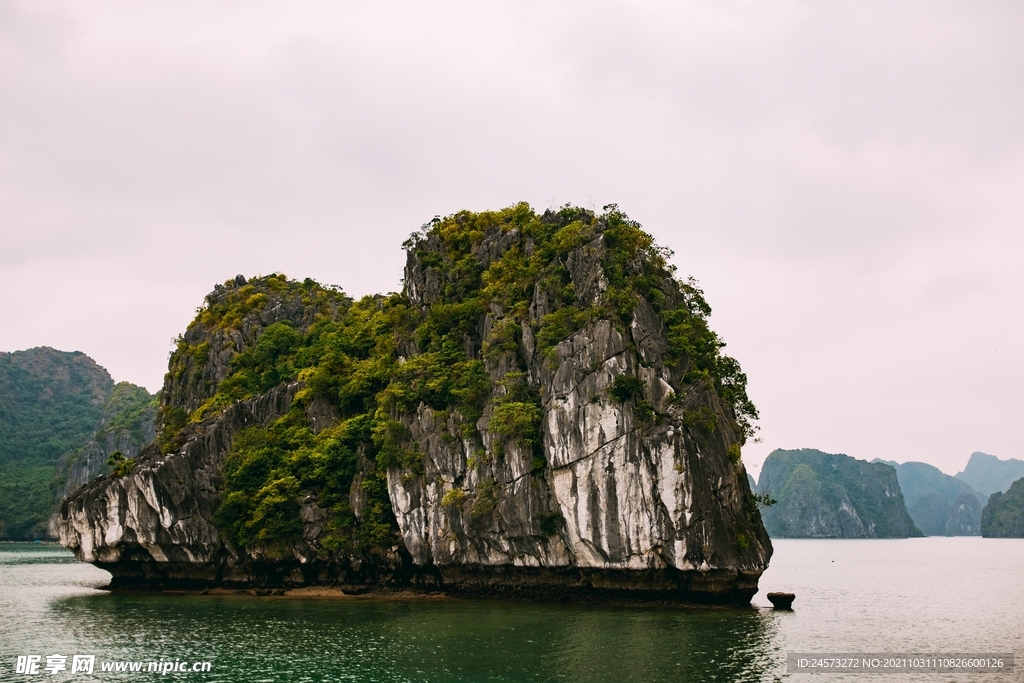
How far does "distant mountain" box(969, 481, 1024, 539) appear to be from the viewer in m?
→ 154

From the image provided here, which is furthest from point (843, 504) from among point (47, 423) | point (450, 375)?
point (47, 423)

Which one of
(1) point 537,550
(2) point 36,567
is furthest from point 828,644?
(2) point 36,567

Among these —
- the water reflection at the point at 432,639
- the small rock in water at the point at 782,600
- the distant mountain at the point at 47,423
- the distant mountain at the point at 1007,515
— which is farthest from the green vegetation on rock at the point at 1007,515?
the distant mountain at the point at 47,423

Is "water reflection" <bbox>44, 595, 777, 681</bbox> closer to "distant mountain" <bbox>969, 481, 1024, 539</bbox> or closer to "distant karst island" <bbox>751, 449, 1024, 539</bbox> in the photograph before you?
"distant karst island" <bbox>751, 449, 1024, 539</bbox>

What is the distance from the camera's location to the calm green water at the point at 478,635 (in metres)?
22.1

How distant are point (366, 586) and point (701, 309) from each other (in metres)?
22.8

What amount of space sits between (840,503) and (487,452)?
502 ft

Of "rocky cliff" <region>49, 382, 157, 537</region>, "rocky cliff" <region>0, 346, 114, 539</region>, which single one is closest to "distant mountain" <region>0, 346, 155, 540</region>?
"rocky cliff" <region>0, 346, 114, 539</region>

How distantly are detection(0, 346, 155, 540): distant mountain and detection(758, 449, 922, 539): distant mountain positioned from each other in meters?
133

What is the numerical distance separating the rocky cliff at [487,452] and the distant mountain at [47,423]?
8079 cm

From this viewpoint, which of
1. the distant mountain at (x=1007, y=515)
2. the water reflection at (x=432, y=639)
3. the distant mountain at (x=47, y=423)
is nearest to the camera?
the water reflection at (x=432, y=639)

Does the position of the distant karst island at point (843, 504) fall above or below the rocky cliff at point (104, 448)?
below

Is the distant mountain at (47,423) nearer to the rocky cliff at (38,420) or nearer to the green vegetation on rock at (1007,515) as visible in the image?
the rocky cliff at (38,420)

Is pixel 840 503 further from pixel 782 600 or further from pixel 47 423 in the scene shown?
pixel 47 423
